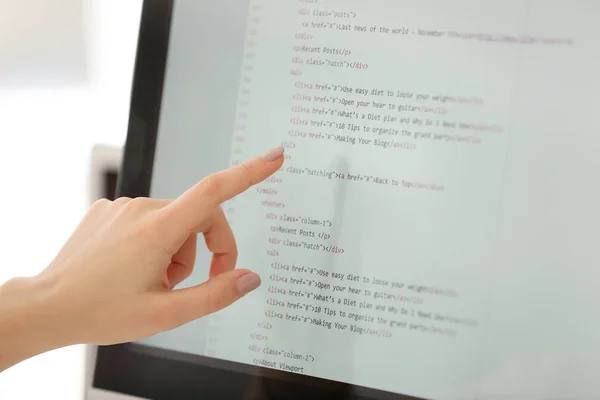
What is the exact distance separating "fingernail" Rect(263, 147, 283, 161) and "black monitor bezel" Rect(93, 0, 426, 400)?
0.49ft

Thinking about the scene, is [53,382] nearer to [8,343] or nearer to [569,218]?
[8,343]

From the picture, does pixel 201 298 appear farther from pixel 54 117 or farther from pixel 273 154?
pixel 54 117

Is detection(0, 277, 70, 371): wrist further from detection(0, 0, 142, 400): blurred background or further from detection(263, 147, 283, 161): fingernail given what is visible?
detection(0, 0, 142, 400): blurred background

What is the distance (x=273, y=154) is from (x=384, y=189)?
0.11m

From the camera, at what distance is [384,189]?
475mm

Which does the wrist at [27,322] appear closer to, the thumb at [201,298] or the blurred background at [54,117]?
the thumb at [201,298]

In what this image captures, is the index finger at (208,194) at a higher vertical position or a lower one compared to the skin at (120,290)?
higher

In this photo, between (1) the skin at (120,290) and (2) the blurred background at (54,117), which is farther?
(2) the blurred background at (54,117)

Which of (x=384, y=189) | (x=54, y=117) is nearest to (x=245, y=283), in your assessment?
(x=384, y=189)

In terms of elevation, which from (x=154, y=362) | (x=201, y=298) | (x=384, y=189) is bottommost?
(x=154, y=362)

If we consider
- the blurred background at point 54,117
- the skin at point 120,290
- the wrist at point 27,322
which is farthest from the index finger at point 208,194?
the blurred background at point 54,117

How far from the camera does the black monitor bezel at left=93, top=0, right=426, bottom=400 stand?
1.65 ft

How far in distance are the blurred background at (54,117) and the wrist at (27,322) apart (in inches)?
12.2

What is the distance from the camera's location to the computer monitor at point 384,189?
0.43 meters
